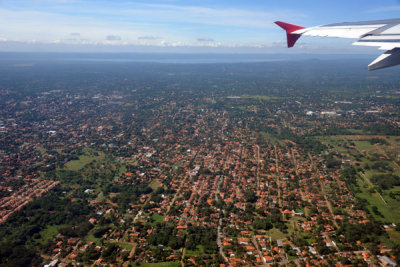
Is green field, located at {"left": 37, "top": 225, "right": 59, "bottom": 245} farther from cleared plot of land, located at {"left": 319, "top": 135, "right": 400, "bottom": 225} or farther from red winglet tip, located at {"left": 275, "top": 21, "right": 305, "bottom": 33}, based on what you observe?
cleared plot of land, located at {"left": 319, "top": 135, "right": 400, "bottom": 225}

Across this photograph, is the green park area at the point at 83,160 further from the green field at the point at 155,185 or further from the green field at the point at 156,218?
the green field at the point at 156,218

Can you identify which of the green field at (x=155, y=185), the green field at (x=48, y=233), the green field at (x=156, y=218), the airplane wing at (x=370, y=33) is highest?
the airplane wing at (x=370, y=33)

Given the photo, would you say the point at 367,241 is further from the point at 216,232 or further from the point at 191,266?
the point at 191,266

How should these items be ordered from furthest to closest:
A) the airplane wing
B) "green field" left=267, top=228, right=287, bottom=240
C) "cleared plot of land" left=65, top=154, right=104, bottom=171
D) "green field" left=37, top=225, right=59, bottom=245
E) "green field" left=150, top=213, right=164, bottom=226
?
"cleared plot of land" left=65, top=154, right=104, bottom=171, "green field" left=150, top=213, right=164, bottom=226, "green field" left=37, top=225, right=59, bottom=245, "green field" left=267, top=228, right=287, bottom=240, the airplane wing

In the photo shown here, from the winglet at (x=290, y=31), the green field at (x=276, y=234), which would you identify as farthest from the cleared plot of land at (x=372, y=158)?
the winglet at (x=290, y=31)

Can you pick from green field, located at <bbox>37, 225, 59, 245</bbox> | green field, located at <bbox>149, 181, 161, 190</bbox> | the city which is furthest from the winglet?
green field, located at <bbox>37, 225, 59, 245</bbox>

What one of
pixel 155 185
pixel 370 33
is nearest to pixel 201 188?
pixel 155 185

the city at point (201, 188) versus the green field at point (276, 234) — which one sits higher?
the city at point (201, 188)

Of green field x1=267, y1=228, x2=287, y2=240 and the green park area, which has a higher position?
the green park area

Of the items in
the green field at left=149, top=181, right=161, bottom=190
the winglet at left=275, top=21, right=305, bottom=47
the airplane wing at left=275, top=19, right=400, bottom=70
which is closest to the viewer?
the airplane wing at left=275, top=19, right=400, bottom=70
